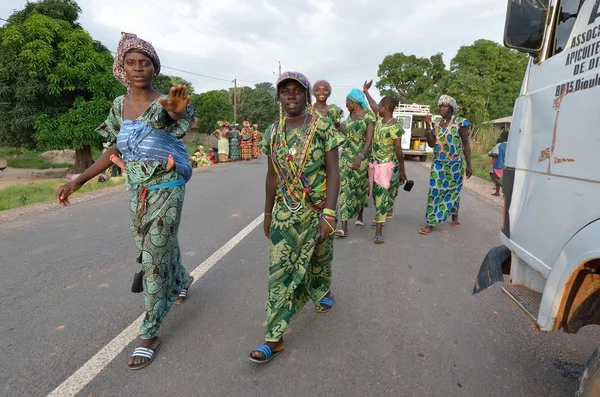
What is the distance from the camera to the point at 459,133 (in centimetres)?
557

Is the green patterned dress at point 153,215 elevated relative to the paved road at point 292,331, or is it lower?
elevated

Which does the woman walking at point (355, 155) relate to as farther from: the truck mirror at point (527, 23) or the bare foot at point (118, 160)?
the bare foot at point (118, 160)

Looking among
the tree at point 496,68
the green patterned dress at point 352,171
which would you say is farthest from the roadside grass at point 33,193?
the tree at point 496,68

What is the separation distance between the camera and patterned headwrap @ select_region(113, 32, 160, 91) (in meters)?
2.45

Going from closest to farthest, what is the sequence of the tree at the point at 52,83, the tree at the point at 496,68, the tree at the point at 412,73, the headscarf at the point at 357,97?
the headscarf at the point at 357,97 < the tree at the point at 52,83 < the tree at the point at 496,68 < the tree at the point at 412,73

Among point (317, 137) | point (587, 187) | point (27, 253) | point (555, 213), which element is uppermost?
point (317, 137)

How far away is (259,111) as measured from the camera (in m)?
44.8

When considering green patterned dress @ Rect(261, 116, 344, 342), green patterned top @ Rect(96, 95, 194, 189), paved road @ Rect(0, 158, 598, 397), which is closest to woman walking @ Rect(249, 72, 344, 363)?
green patterned dress @ Rect(261, 116, 344, 342)

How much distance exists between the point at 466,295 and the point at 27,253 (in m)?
4.92

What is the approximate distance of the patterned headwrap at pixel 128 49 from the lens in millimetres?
2453

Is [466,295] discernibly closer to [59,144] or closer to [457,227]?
[457,227]

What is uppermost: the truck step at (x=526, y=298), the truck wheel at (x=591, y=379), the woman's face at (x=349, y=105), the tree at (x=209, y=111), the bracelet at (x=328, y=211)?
the tree at (x=209, y=111)

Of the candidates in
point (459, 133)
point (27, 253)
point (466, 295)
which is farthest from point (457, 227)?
point (27, 253)

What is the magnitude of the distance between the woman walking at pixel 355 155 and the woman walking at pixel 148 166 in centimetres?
298
